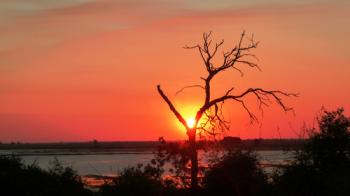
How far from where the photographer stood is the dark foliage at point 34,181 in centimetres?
2731

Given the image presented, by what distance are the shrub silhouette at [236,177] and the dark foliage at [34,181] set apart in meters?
5.68

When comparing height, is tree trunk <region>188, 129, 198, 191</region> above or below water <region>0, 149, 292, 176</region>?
below

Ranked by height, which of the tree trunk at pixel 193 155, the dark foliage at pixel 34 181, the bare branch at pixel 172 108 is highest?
the bare branch at pixel 172 108

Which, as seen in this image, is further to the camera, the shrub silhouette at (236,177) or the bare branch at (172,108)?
the shrub silhouette at (236,177)

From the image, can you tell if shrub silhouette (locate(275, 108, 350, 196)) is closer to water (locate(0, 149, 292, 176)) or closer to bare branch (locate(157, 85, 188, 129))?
bare branch (locate(157, 85, 188, 129))

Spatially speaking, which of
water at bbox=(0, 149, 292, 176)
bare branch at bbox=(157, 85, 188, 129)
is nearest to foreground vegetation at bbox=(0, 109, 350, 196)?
bare branch at bbox=(157, 85, 188, 129)

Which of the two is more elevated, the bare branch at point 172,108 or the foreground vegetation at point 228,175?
the bare branch at point 172,108

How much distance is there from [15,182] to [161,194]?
20.5 ft

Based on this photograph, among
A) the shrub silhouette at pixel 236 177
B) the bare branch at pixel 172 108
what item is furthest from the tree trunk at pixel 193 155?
the shrub silhouette at pixel 236 177

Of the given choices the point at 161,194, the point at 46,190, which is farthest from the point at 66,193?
the point at 161,194

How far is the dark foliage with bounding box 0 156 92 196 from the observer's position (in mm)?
27312

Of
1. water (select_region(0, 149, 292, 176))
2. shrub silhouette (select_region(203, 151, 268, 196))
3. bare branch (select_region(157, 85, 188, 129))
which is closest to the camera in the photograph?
bare branch (select_region(157, 85, 188, 129))

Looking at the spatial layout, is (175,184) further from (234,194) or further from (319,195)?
(319,195)

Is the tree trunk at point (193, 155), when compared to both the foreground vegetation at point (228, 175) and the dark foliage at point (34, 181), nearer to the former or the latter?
the foreground vegetation at point (228, 175)
